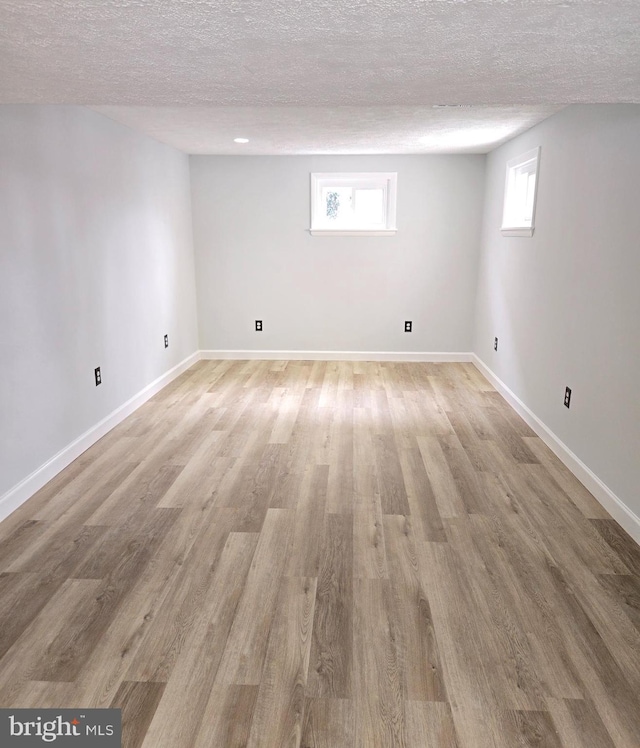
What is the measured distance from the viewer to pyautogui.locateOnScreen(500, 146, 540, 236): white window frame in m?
4.19

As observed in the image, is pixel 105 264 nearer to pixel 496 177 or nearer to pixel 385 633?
pixel 385 633

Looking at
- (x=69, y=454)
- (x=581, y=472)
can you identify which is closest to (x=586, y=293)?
(x=581, y=472)

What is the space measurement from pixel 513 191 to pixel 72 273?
140 inches

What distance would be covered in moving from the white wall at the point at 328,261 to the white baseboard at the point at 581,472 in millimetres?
1619

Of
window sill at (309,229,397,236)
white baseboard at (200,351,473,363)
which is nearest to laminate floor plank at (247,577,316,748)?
white baseboard at (200,351,473,363)

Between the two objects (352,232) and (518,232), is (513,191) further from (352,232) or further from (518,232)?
(352,232)

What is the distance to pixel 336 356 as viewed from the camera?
6340 mm

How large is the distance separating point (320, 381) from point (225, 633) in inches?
141

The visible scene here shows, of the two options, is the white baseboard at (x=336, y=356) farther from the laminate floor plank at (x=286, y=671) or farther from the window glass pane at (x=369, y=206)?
the laminate floor plank at (x=286, y=671)

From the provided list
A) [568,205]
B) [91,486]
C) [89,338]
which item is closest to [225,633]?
[91,486]

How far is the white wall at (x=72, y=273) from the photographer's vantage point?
2.87 m

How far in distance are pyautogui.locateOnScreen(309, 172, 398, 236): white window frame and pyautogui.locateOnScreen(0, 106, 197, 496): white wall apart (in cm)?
152

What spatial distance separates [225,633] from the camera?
6.53 feet

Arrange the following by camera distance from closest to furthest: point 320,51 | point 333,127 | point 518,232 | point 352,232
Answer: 1. point 320,51
2. point 333,127
3. point 518,232
4. point 352,232
